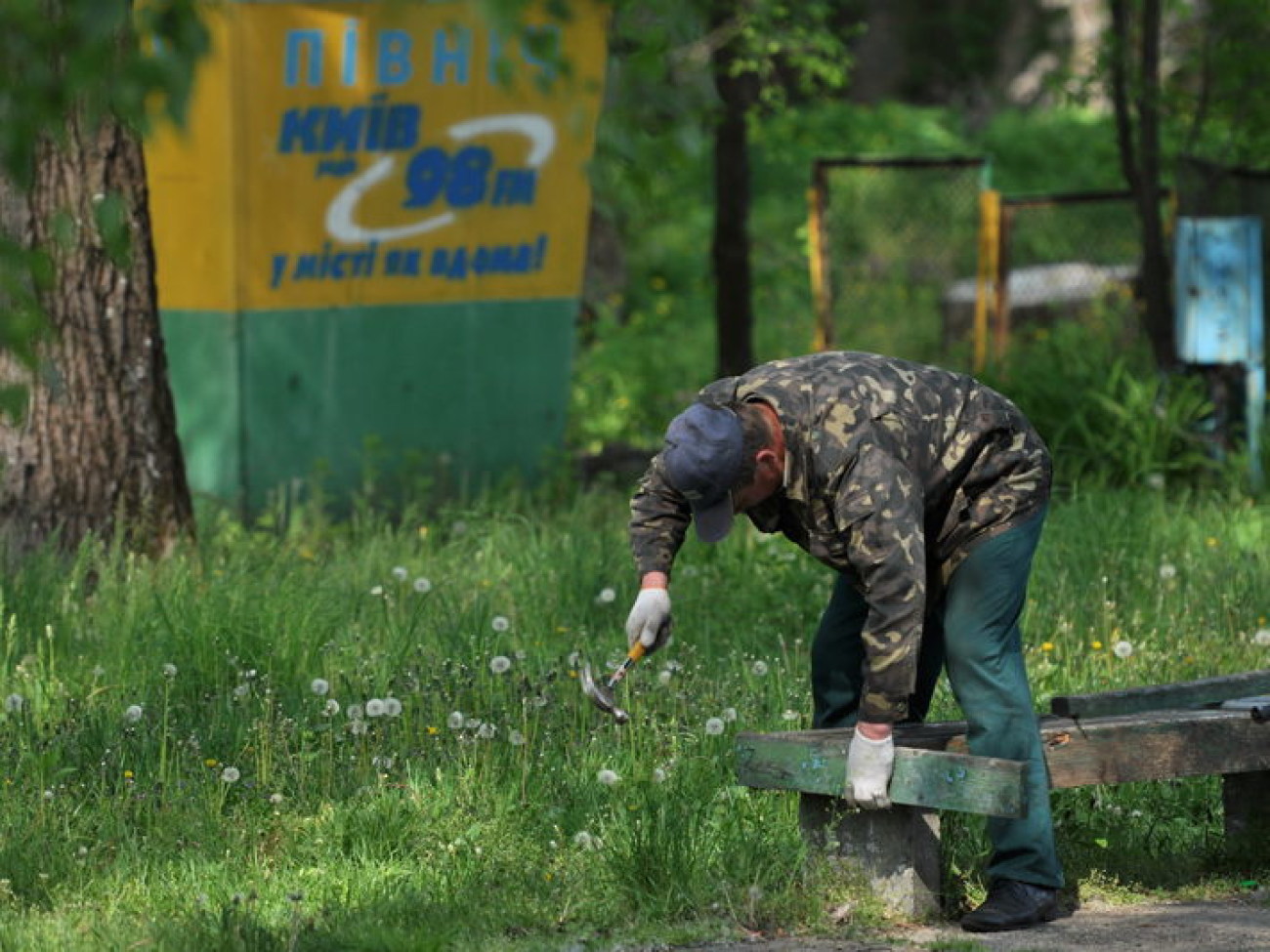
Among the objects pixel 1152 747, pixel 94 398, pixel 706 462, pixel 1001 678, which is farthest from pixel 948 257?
pixel 706 462

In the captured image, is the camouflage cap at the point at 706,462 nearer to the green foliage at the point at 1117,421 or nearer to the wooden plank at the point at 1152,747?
the wooden plank at the point at 1152,747

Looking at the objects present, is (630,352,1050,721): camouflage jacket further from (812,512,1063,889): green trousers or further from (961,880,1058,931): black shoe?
(961,880,1058,931): black shoe

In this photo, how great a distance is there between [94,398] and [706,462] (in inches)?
162

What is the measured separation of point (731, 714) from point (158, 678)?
1.83 metres

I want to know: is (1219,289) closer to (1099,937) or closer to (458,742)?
(458,742)

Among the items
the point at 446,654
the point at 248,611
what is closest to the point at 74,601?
the point at 248,611

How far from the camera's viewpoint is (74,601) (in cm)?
743

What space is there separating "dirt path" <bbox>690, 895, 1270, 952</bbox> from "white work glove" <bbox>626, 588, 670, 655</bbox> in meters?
0.75

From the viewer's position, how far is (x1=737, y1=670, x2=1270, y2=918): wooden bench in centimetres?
506

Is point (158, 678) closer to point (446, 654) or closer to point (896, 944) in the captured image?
point (446, 654)

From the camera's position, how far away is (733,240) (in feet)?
43.7

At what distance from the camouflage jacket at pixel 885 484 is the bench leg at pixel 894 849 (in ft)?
1.10

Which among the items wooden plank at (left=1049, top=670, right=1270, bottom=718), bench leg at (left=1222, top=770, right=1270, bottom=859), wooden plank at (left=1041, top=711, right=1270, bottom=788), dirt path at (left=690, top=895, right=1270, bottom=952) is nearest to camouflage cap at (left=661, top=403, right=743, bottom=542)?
dirt path at (left=690, top=895, right=1270, bottom=952)

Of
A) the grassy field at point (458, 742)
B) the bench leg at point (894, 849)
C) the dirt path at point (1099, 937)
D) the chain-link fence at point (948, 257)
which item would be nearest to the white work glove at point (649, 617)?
the grassy field at point (458, 742)
